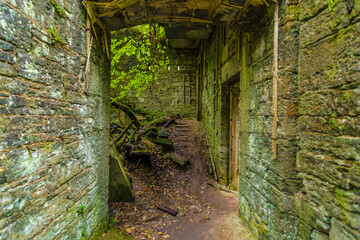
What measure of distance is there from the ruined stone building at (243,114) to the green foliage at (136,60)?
6.58 meters

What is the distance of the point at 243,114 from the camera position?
296 cm

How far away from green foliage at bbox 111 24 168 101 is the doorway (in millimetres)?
5495

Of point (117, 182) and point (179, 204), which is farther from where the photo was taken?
point (179, 204)

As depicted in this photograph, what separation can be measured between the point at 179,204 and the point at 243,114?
2284 mm

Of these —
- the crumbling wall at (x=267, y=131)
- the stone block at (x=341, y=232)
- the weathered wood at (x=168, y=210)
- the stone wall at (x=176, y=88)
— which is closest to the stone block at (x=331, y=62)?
the crumbling wall at (x=267, y=131)

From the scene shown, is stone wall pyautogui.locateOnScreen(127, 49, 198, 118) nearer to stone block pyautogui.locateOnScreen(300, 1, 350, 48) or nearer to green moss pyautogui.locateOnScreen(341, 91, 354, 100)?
stone block pyautogui.locateOnScreen(300, 1, 350, 48)

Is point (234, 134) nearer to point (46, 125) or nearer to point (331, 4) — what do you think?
point (331, 4)

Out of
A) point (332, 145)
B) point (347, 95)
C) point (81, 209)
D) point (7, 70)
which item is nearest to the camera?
point (7, 70)

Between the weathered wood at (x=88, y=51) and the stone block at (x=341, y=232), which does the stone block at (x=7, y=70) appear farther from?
the stone block at (x=341, y=232)

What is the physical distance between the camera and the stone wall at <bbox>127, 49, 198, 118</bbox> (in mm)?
9117

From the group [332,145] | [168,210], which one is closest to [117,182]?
[168,210]

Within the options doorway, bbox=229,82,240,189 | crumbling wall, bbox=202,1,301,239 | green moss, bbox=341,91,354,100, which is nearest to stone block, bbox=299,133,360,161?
crumbling wall, bbox=202,1,301,239

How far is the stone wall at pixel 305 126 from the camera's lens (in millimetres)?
1311

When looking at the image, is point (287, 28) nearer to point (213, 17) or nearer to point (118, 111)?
point (213, 17)
